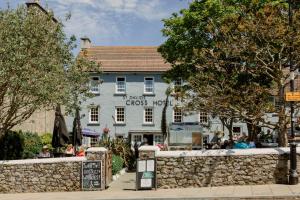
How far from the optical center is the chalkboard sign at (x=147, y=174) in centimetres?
1847

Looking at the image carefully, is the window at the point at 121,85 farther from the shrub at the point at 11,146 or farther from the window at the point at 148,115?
the shrub at the point at 11,146

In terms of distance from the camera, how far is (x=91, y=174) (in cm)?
1898

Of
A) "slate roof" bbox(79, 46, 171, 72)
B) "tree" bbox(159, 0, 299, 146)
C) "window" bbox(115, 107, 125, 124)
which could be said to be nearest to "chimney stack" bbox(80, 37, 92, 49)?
"slate roof" bbox(79, 46, 171, 72)

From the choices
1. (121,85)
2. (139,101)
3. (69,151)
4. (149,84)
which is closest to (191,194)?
(69,151)

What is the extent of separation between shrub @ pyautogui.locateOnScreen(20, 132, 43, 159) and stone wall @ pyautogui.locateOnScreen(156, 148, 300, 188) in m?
9.93

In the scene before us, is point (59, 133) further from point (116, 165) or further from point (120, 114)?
point (120, 114)

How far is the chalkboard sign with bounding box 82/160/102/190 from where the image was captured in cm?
1894

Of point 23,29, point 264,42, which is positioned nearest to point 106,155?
point 23,29

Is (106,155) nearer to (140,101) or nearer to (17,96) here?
(17,96)

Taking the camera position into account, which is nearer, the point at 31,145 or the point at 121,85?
the point at 31,145

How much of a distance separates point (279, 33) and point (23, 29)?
30.8 ft

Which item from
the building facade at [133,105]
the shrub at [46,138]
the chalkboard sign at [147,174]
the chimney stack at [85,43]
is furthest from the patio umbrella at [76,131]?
the chimney stack at [85,43]

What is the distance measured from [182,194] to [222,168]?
2088mm

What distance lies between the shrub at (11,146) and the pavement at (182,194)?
561 cm
